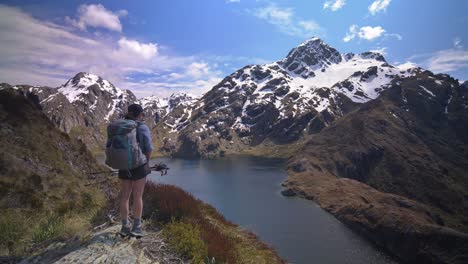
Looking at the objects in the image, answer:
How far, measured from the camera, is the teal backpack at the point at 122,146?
842 centimetres

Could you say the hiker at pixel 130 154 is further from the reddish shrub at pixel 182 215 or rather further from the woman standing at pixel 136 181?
the reddish shrub at pixel 182 215

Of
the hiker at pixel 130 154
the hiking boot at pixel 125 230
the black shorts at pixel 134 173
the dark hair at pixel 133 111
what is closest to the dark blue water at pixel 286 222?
the hiking boot at pixel 125 230

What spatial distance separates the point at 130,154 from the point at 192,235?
9.86ft

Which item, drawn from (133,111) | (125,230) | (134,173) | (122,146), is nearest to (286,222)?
(125,230)

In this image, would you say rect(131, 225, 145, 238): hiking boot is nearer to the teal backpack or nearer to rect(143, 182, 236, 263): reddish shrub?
rect(143, 182, 236, 263): reddish shrub

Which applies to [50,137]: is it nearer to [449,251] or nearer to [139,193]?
[139,193]

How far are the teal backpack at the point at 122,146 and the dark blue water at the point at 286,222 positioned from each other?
46242 mm

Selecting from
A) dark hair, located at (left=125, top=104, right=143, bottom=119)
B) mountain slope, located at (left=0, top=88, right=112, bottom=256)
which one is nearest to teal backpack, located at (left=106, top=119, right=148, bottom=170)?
dark hair, located at (left=125, top=104, right=143, bottom=119)

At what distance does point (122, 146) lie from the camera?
8.48 metres

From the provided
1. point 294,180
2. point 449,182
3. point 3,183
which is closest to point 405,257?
point 294,180

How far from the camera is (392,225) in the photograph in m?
95.1

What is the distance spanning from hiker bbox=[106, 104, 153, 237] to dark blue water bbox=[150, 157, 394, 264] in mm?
45374

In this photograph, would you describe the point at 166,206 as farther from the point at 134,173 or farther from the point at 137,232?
the point at 134,173

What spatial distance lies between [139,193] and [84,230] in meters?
2.47
